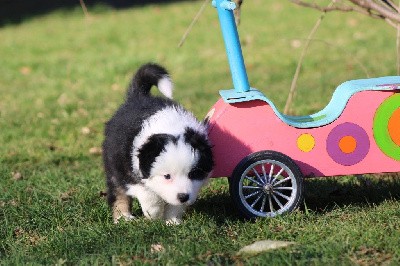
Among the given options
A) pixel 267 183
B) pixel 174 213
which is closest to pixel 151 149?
pixel 174 213

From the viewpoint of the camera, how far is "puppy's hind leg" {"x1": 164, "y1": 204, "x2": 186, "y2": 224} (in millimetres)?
4715

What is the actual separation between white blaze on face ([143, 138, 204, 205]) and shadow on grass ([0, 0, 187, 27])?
46.5 feet

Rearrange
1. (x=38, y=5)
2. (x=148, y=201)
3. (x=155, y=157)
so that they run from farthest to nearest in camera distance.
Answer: (x=38, y=5) < (x=148, y=201) < (x=155, y=157)

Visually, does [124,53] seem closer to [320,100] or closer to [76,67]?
[76,67]

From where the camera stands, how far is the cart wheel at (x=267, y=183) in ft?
15.2

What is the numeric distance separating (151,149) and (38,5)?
15.8 m

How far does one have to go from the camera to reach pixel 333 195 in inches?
210

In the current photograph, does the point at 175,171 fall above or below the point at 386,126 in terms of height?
below

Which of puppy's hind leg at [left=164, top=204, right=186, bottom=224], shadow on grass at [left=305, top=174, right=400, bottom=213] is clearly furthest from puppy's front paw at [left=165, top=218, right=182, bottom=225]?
shadow on grass at [left=305, top=174, right=400, bottom=213]

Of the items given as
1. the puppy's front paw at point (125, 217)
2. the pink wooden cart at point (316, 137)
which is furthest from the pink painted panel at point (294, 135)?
the puppy's front paw at point (125, 217)

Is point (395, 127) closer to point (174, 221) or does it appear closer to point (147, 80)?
point (174, 221)

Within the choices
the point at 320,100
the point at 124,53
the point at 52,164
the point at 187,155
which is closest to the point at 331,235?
the point at 187,155

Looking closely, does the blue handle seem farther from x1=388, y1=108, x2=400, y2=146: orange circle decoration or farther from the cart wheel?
x1=388, y1=108, x2=400, y2=146: orange circle decoration

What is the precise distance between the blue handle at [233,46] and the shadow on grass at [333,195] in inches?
29.7
